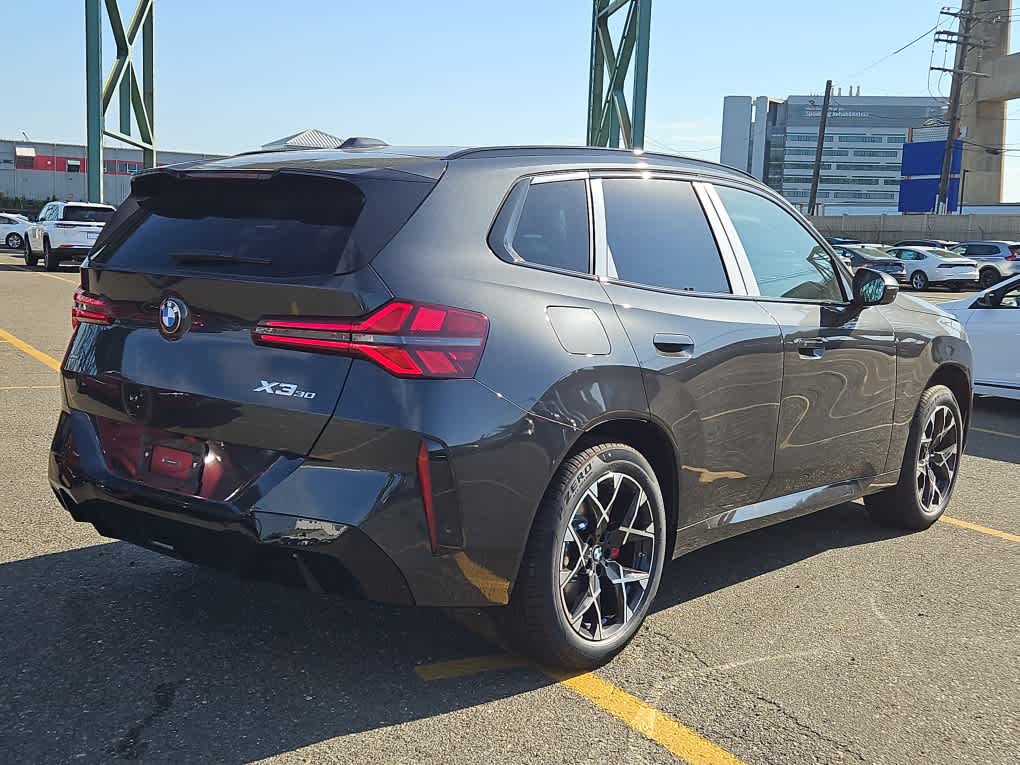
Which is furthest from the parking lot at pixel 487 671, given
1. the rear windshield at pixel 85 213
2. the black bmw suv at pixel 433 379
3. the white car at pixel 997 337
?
the rear windshield at pixel 85 213

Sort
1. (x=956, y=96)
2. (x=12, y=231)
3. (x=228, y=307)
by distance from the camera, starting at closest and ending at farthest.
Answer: (x=228, y=307), (x=12, y=231), (x=956, y=96)

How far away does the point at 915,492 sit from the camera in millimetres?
5535

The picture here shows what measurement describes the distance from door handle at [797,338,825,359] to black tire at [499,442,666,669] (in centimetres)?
110

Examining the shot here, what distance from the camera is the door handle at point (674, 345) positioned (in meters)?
3.79

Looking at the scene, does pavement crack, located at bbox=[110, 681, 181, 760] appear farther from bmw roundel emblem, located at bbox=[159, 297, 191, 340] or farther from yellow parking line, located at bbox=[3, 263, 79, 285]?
yellow parking line, located at bbox=[3, 263, 79, 285]

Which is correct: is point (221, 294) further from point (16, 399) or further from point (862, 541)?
point (16, 399)

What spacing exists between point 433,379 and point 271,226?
0.76 m

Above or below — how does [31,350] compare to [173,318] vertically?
below

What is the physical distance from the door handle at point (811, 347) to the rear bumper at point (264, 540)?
2.17 metres

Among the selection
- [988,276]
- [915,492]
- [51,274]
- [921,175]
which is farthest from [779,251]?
[921,175]

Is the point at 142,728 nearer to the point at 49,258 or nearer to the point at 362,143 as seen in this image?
the point at 362,143

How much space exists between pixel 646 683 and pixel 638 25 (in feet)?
94.2

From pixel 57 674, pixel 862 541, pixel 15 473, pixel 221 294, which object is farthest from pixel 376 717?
pixel 15 473

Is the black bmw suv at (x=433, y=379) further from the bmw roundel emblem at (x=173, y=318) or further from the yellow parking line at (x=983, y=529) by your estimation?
the yellow parking line at (x=983, y=529)
